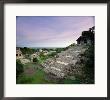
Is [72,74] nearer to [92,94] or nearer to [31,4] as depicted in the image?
[92,94]

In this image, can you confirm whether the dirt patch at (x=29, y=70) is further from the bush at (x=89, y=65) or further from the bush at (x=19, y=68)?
the bush at (x=89, y=65)

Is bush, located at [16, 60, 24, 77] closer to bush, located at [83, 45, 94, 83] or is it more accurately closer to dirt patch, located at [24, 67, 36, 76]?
dirt patch, located at [24, 67, 36, 76]

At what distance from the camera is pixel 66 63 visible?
6.55 feet

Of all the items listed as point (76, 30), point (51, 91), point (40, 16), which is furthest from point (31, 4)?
point (51, 91)

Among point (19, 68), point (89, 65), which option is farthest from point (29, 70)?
point (89, 65)

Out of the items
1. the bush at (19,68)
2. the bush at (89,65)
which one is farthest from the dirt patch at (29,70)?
the bush at (89,65)

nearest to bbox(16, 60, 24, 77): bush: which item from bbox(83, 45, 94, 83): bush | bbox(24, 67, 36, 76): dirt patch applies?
bbox(24, 67, 36, 76): dirt patch

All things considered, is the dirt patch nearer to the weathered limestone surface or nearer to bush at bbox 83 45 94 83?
the weathered limestone surface

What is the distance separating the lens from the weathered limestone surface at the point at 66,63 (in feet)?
6.53

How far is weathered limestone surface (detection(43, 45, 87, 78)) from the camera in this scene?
1.99 m

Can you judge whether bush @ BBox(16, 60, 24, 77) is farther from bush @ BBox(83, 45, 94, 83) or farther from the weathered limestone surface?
bush @ BBox(83, 45, 94, 83)

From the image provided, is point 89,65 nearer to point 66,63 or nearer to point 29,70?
point 66,63

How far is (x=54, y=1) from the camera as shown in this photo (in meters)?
1.98

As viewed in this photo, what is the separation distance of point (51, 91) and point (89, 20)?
0.29 metres
